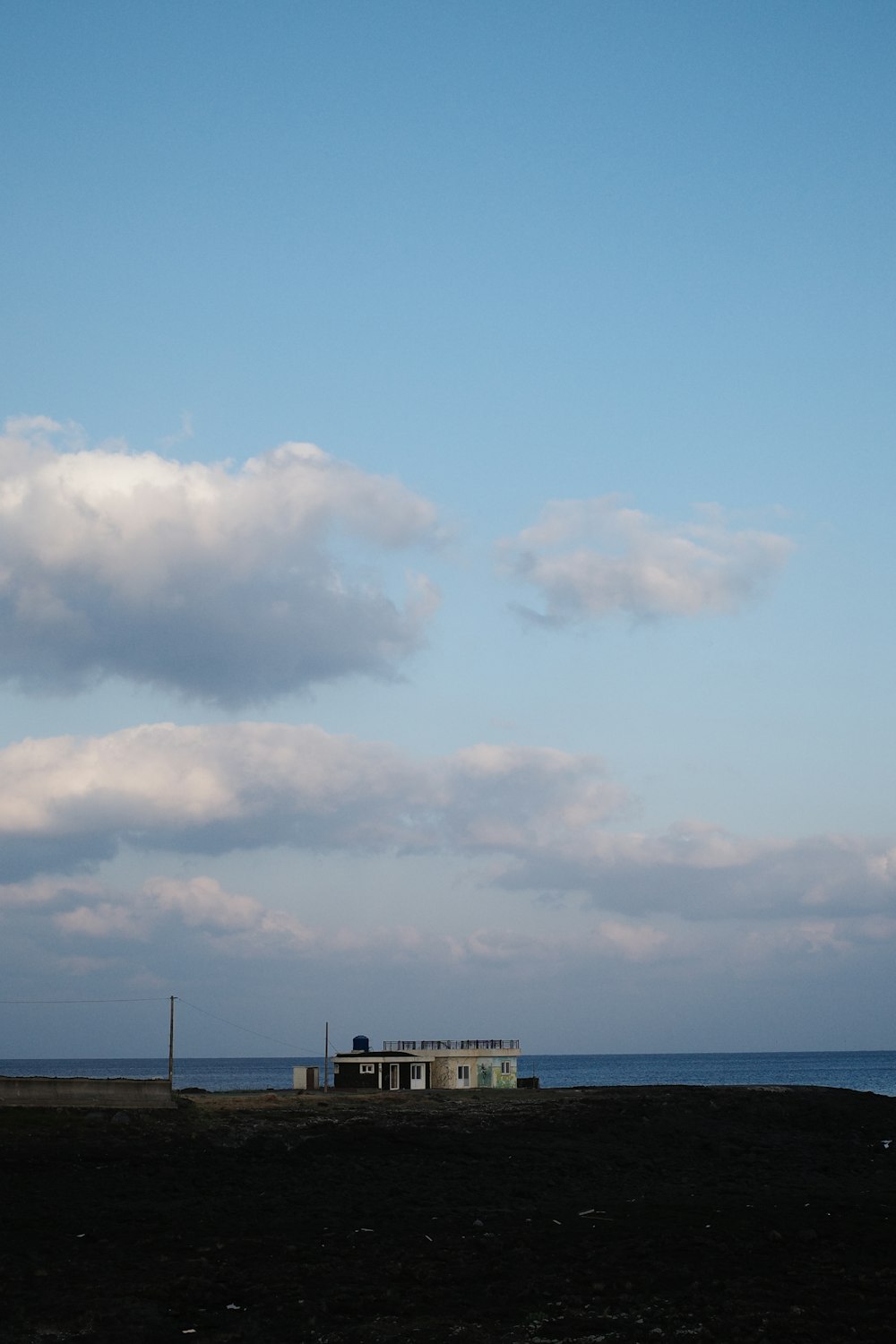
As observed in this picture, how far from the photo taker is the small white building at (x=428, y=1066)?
8800cm

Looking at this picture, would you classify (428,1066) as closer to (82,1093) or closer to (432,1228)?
(82,1093)

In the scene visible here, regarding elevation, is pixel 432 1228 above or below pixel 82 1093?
below

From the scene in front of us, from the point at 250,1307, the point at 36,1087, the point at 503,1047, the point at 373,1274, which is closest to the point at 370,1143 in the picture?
the point at 36,1087

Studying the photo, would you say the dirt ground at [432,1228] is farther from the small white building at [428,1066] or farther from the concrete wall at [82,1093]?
the small white building at [428,1066]

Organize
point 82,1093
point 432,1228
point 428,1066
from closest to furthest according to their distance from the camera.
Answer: point 432,1228
point 82,1093
point 428,1066

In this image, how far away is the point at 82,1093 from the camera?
6378 cm

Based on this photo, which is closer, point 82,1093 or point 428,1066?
point 82,1093

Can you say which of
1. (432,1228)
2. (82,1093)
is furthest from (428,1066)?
(432,1228)

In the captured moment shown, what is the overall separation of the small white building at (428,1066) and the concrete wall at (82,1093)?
23.7 meters

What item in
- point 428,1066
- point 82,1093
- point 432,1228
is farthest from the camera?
point 428,1066

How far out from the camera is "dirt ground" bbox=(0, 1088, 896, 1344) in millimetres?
29719

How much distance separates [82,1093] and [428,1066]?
31.7 meters

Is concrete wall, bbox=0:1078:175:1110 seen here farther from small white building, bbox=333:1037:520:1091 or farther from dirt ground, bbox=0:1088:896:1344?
small white building, bbox=333:1037:520:1091

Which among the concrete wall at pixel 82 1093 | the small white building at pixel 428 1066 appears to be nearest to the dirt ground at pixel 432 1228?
the concrete wall at pixel 82 1093
